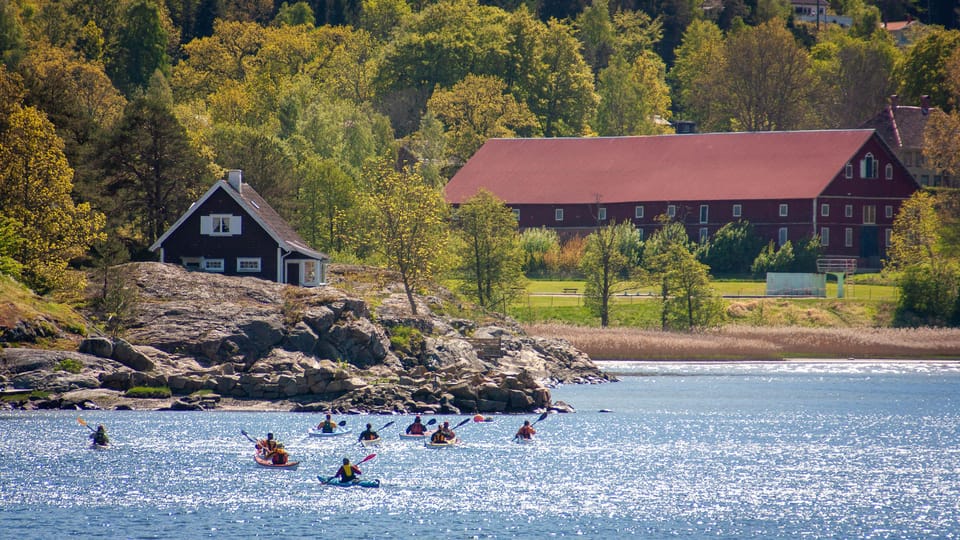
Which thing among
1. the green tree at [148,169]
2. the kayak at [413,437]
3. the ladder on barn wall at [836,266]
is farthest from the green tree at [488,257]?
the kayak at [413,437]

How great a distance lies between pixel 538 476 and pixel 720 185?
73189 mm

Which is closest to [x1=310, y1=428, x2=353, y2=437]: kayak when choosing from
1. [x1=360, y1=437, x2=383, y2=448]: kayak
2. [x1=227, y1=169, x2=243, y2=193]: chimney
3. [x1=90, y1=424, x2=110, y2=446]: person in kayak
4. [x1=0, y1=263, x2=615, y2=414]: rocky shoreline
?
[x1=360, y1=437, x2=383, y2=448]: kayak

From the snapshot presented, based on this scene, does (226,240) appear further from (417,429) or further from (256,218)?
(417,429)

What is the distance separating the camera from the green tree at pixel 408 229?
299 ft

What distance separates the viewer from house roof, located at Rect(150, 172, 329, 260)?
82562 mm

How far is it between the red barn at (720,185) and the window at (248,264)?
35992 millimetres

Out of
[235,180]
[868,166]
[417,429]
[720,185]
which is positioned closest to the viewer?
[417,429]

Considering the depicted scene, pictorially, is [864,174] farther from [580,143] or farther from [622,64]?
[622,64]

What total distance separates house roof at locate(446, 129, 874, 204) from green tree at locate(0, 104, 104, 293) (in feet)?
163

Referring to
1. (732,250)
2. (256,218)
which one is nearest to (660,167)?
(732,250)

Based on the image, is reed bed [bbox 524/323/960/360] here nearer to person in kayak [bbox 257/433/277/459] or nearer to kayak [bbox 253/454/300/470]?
person in kayak [bbox 257/433/277/459]

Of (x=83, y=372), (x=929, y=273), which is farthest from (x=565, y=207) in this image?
(x=83, y=372)

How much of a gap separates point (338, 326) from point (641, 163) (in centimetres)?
5894

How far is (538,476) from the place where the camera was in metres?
51.7
